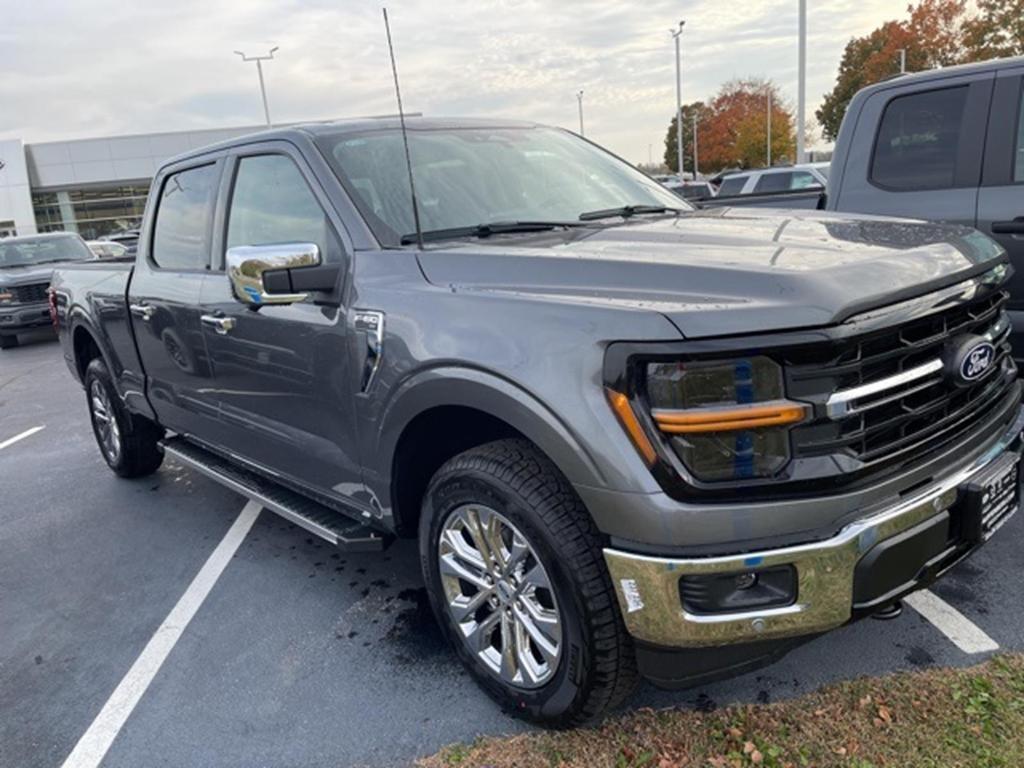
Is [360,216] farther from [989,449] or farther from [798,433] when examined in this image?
[989,449]

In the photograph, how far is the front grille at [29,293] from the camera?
1308 centimetres

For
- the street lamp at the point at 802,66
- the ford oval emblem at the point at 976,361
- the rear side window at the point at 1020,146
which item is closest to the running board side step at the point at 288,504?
the ford oval emblem at the point at 976,361

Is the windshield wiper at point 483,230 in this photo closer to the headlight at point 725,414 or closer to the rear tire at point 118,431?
the headlight at point 725,414

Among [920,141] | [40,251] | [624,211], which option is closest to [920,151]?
[920,141]

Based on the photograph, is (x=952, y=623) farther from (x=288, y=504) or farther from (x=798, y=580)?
(x=288, y=504)

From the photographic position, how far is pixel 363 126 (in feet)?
11.3

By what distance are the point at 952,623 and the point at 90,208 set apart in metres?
58.9

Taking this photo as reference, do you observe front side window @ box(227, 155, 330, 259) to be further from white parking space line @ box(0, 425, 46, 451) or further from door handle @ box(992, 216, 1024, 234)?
white parking space line @ box(0, 425, 46, 451)

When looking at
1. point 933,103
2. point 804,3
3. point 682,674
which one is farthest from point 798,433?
point 804,3

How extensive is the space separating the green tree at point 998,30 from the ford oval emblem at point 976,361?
3598 cm

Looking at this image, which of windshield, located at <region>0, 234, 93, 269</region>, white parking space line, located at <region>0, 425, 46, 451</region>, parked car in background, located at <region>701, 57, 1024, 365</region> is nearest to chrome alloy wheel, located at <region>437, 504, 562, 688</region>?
parked car in background, located at <region>701, 57, 1024, 365</region>

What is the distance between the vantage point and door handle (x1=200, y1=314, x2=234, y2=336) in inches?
139

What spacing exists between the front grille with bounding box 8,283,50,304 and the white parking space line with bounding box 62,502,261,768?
1090 cm

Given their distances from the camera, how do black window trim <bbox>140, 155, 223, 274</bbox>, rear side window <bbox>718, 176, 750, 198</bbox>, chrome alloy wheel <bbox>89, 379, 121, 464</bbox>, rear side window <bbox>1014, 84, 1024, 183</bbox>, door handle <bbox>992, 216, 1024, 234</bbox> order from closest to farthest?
1. black window trim <bbox>140, 155, 223, 274</bbox>
2. door handle <bbox>992, 216, 1024, 234</bbox>
3. rear side window <bbox>1014, 84, 1024, 183</bbox>
4. chrome alloy wheel <bbox>89, 379, 121, 464</bbox>
5. rear side window <bbox>718, 176, 750, 198</bbox>
